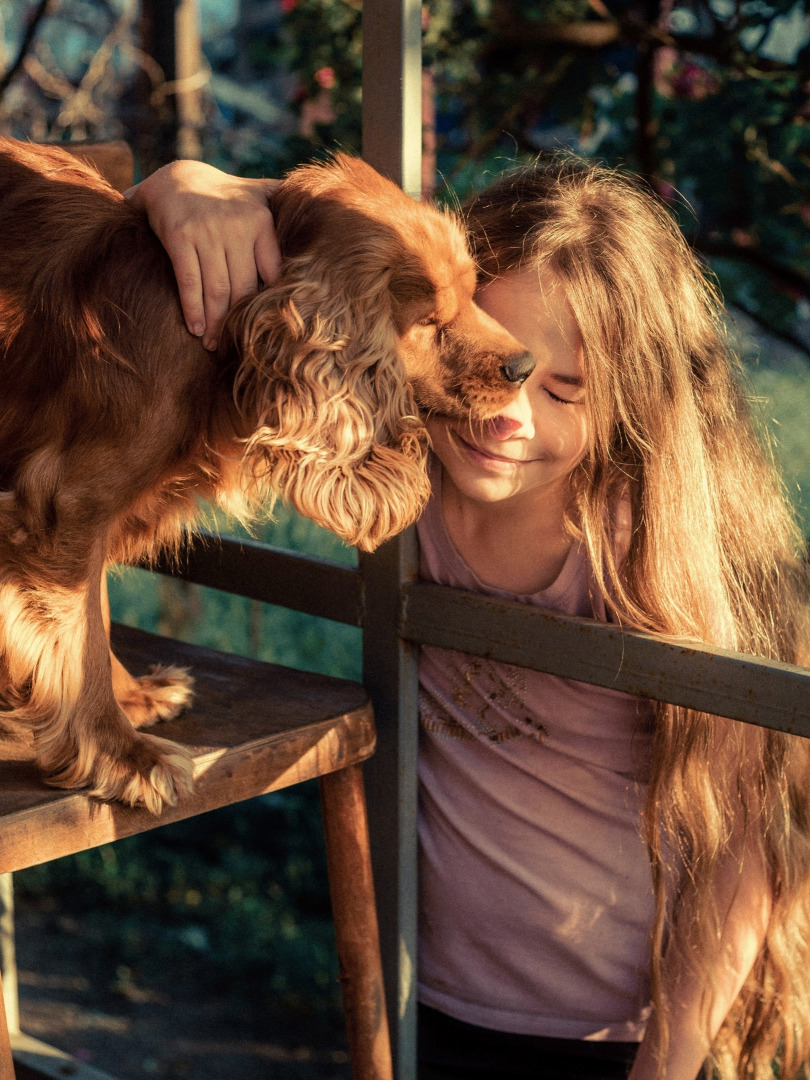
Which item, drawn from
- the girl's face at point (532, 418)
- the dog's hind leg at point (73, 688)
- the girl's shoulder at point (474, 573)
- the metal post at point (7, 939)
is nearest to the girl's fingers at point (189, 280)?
the dog's hind leg at point (73, 688)

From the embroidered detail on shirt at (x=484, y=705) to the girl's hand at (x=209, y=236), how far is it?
612mm

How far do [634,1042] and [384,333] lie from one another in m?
1.07

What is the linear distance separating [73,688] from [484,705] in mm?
598

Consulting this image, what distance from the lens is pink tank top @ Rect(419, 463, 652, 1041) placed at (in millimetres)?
1718

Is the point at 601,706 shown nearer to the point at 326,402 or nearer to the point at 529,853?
the point at 529,853

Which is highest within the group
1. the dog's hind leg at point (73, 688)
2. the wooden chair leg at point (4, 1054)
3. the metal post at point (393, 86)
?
the metal post at point (393, 86)

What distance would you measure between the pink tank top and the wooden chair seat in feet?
0.73

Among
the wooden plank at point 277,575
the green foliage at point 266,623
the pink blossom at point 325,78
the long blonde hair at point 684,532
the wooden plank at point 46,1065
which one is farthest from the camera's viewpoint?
the green foliage at point 266,623

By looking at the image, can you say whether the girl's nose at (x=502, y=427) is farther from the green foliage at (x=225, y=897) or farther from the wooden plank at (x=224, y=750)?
the green foliage at (x=225, y=897)

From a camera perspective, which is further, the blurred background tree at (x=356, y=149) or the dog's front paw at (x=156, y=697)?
the blurred background tree at (x=356, y=149)

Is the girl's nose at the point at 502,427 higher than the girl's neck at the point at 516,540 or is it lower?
higher

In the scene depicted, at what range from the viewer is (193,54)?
139 inches

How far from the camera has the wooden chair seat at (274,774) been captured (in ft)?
4.26

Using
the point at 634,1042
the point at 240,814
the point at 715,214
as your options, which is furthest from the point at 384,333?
the point at 240,814
